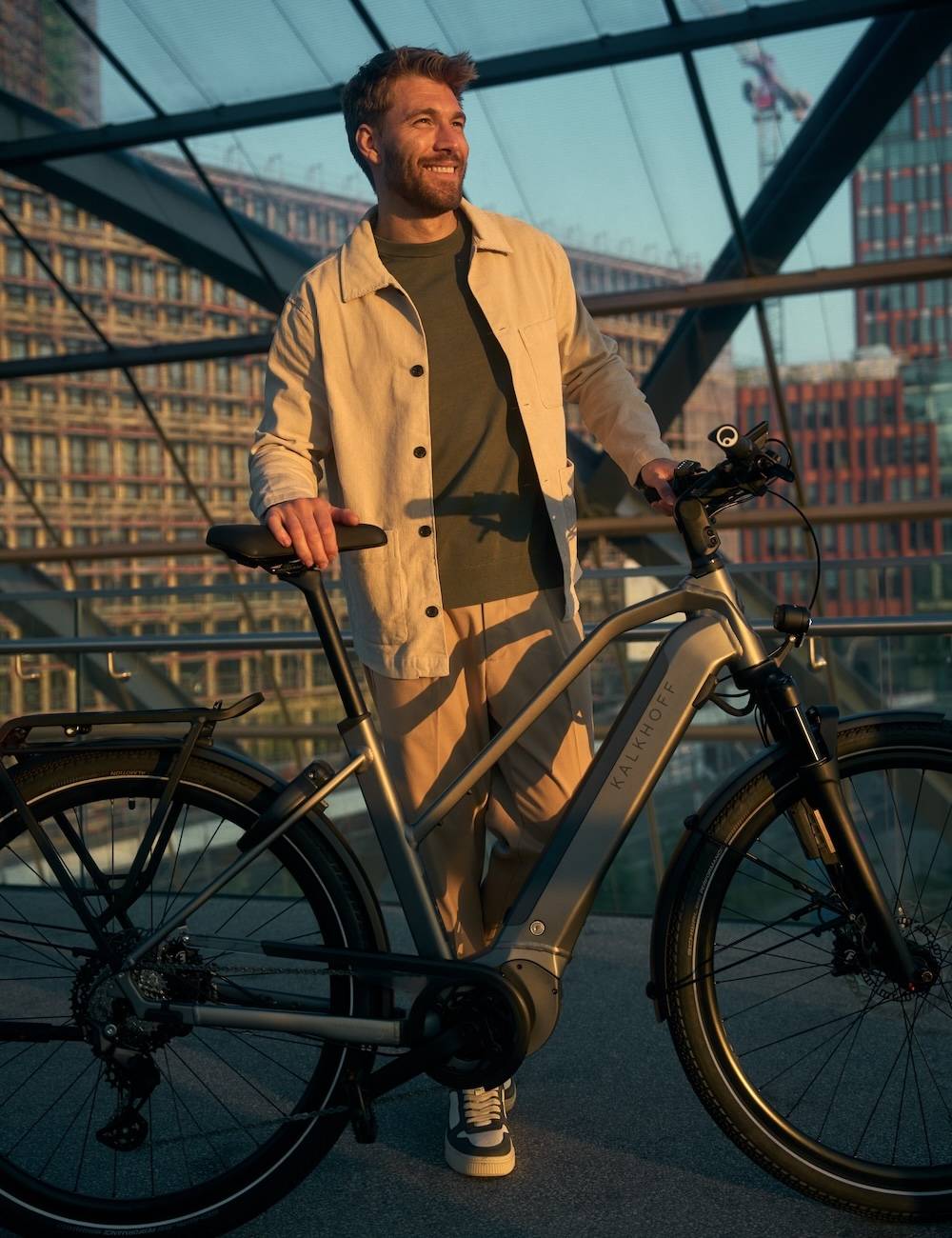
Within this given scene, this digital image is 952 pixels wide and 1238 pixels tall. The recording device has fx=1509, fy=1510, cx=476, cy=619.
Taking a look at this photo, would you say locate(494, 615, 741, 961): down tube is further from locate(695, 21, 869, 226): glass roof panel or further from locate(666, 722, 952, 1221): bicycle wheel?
locate(695, 21, 869, 226): glass roof panel

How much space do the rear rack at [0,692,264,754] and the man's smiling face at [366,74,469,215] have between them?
756 millimetres

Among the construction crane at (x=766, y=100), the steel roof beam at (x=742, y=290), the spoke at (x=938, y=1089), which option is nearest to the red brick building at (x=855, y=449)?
the steel roof beam at (x=742, y=290)

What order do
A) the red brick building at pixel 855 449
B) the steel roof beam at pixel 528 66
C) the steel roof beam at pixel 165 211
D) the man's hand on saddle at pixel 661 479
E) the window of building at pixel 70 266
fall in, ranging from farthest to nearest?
1. the window of building at pixel 70 266
2. the steel roof beam at pixel 165 211
3. the red brick building at pixel 855 449
4. the steel roof beam at pixel 528 66
5. the man's hand on saddle at pixel 661 479

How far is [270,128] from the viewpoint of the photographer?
Result: 27.1 feet

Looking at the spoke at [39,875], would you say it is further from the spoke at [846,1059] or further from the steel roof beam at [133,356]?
the steel roof beam at [133,356]

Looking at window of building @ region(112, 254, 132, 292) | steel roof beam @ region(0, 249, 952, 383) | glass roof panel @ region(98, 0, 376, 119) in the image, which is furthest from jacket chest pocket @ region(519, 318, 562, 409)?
window of building @ region(112, 254, 132, 292)

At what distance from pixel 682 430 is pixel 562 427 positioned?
23.0 ft

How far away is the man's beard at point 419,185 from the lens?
2129mm

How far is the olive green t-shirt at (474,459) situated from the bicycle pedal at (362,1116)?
2.25 ft

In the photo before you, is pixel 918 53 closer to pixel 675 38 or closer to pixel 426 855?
pixel 675 38

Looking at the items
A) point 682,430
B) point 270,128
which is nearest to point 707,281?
point 682,430

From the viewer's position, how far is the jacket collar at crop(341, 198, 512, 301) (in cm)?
215

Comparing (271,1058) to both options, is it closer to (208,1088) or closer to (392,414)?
(208,1088)

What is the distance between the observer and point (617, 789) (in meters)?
1.96
